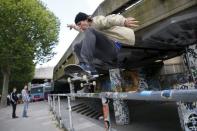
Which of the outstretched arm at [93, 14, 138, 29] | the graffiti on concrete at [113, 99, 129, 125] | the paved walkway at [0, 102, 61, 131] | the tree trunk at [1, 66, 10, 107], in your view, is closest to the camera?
the outstretched arm at [93, 14, 138, 29]

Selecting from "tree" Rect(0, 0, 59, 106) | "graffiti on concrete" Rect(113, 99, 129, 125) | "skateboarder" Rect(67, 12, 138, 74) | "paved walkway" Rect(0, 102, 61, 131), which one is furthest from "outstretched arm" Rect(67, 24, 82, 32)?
"tree" Rect(0, 0, 59, 106)

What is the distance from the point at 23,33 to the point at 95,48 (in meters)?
35.5

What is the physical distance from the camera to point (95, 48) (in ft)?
15.0

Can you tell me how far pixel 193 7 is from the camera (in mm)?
8469

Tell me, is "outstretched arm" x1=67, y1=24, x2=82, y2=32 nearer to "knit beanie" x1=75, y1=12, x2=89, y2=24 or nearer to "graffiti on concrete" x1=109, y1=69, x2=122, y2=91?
"knit beanie" x1=75, y1=12, x2=89, y2=24

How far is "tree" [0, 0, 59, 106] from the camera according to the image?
37719 millimetres

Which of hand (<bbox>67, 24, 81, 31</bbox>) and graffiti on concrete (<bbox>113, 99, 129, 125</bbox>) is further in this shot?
graffiti on concrete (<bbox>113, 99, 129, 125</bbox>)

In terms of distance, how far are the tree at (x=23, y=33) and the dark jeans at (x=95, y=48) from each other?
112ft

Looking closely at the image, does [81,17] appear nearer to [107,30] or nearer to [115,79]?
[107,30]

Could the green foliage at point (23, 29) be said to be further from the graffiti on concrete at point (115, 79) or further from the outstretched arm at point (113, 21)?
the outstretched arm at point (113, 21)

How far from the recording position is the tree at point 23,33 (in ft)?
124

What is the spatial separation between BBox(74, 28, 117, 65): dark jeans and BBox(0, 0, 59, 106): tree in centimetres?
3425

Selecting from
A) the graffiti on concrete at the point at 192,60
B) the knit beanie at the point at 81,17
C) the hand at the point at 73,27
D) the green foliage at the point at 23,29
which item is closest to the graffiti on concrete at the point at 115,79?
the graffiti on concrete at the point at 192,60

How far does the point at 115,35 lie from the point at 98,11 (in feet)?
27.2
